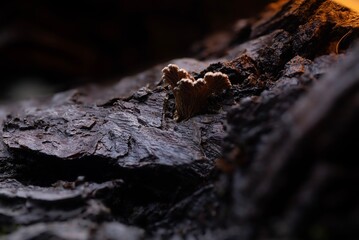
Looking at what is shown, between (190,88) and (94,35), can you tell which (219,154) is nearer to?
(190,88)

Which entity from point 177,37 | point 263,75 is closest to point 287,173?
point 263,75

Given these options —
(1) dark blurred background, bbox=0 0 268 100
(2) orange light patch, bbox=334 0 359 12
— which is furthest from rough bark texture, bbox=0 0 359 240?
(1) dark blurred background, bbox=0 0 268 100

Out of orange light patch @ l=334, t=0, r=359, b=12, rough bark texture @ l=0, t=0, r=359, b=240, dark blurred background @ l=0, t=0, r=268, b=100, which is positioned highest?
dark blurred background @ l=0, t=0, r=268, b=100

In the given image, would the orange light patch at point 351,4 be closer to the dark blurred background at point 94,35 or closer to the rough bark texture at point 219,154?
the rough bark texture at point 219,154

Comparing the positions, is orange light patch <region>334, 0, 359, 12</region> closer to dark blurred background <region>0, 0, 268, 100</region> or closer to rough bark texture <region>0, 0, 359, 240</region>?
rough bark texture <region>0, 0, 359, 240</region>

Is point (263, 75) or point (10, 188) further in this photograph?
point (263, 75)

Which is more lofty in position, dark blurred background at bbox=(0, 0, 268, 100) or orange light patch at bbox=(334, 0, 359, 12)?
dark blurred background at bbox=(0, 0, 268, 100)

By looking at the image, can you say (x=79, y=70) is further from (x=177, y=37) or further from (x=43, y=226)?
(x=43, y=226)
